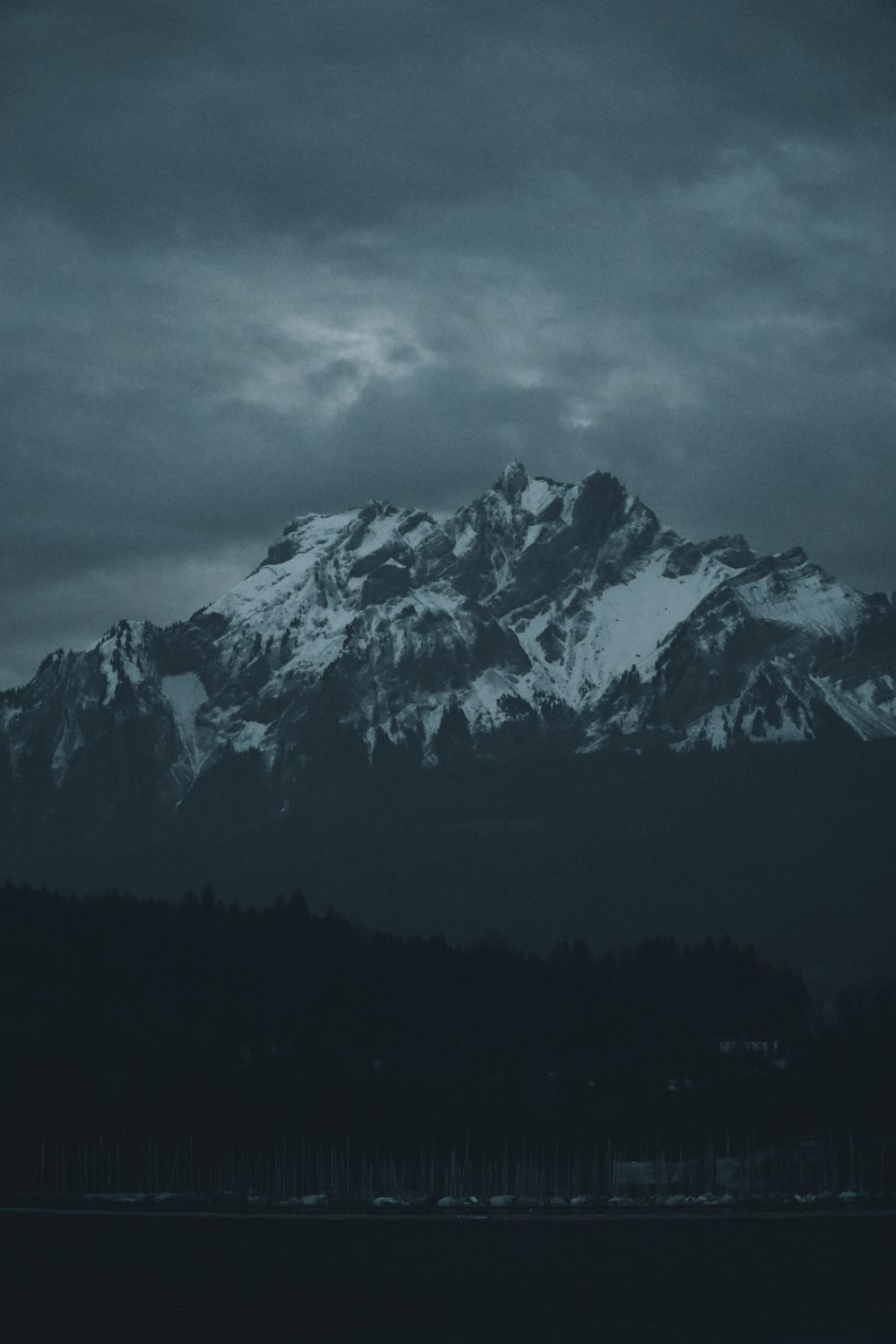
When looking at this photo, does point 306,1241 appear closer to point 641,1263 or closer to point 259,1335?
point 641,1263

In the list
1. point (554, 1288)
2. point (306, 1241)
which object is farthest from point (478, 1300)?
point (306, 1241)

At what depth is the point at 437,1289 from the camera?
163000 mm

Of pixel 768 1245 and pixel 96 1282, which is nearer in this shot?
pixel 96 1282

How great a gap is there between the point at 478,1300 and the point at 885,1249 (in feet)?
156

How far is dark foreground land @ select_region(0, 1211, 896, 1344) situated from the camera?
143750 mm

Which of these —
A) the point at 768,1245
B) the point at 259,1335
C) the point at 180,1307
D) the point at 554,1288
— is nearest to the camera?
the point at 259,1335

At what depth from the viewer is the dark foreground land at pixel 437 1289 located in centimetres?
14375

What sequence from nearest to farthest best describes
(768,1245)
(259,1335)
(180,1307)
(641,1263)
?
(259,1335) → (180,1307) → (641,1263) → (768,1245)

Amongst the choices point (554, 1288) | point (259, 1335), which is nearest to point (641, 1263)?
point (554, 1288)

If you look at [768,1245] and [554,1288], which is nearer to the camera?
[554,1288]

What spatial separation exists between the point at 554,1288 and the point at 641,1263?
1891cm

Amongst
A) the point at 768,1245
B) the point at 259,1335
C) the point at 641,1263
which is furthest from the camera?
the point at 768,1245

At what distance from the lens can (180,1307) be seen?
152875 millimetres

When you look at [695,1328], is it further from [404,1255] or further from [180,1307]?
[404,1255]
